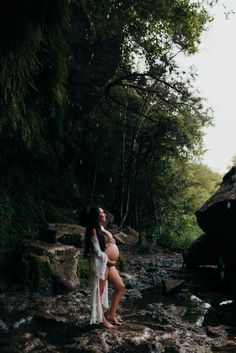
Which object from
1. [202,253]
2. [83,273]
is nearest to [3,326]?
[83,273]

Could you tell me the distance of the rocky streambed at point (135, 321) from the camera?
18.6 feet

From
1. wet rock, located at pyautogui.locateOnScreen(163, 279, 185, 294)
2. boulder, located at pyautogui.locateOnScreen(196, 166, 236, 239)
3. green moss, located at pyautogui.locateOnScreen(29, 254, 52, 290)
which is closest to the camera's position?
green moss, located at pyautogui.locateOnScreen(29, 254, 52, 290)

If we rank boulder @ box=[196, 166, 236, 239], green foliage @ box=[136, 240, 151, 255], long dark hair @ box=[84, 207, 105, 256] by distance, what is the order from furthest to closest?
green foliage @ box=[136, 240, 151, 255] < boulder @ box=[196, 166, 236, 239] < long dark hair @ box=[84, 207, 105, 256]

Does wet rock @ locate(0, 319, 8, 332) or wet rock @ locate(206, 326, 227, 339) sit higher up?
wet rock @ locate(206, 326, 227, 339)

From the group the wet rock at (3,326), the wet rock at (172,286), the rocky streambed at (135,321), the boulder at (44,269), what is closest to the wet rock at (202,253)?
the rocky streambed at (135,321)

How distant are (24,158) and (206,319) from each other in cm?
836

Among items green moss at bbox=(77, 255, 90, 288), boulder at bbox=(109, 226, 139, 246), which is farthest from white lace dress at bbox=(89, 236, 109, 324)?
boulder at bbox=(109, 226, 139, 246)

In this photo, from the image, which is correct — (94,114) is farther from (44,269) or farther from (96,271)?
(96,271)

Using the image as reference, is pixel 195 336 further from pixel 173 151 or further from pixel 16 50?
pixel 173 151

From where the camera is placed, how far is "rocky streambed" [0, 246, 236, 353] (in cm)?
568

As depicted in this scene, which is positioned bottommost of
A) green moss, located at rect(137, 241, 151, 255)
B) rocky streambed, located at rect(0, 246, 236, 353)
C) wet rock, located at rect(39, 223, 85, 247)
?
rocky streambed, located at rect(0, 246, 236, 353)

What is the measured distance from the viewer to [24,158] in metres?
13.8

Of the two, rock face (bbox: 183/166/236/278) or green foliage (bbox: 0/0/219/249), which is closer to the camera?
green foliage (bbox: 0/0/219/249)

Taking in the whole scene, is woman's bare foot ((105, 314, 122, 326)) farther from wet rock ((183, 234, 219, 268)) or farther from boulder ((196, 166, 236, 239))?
wet rock ((183, 234, 219, 268))
